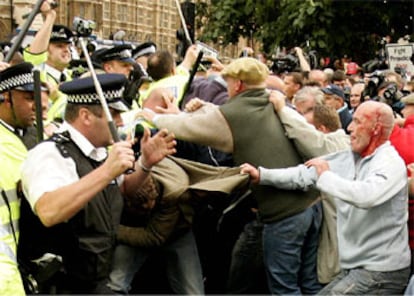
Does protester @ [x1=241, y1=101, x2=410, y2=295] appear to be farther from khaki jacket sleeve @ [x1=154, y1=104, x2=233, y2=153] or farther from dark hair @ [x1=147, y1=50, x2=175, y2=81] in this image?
dark hair @ [x1=147, y1=50, x2=175, y2=81]

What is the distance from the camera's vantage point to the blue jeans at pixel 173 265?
22.1 ft

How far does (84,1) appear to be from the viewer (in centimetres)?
2512

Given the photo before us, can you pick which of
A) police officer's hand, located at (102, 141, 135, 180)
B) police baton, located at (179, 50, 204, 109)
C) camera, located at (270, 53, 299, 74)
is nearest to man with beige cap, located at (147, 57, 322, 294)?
police baton, located at (179, 50, 204, 109)

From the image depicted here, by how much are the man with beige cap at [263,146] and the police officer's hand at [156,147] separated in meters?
1.08

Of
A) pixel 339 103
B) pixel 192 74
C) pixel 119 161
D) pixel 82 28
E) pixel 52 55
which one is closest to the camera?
pixel 119 161

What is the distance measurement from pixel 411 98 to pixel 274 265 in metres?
1.67

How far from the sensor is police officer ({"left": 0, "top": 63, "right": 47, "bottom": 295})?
15.6 feet

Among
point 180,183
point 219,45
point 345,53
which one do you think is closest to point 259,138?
point 180,183

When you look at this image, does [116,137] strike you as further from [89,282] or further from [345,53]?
[345,53]

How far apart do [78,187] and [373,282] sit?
7.67 ft

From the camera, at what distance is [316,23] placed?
1000 inches

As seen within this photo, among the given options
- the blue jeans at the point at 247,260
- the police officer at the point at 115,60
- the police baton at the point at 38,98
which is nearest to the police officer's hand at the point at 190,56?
the police officer at the point at 115,60

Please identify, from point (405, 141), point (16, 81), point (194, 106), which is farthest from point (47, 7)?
point (405, 141)

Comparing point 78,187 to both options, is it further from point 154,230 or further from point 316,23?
point 316,23
